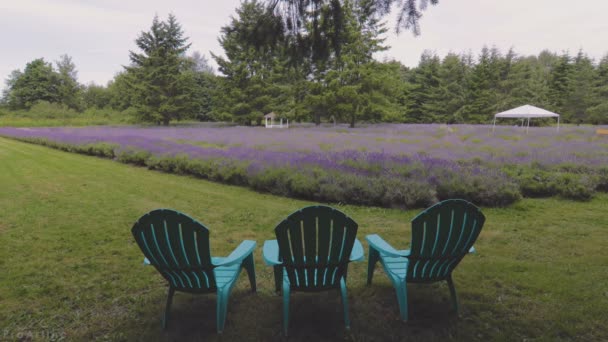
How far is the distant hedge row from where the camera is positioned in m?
6.41

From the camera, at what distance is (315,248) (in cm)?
246

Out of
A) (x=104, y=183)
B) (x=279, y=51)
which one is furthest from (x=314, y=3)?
(x=104, y=183)

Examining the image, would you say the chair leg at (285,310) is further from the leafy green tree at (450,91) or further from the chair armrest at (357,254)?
the leafy green tree at (450,91)

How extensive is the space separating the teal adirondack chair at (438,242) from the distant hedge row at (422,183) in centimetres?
360

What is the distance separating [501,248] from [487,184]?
2.46 m

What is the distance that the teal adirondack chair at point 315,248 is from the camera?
93.6 inches

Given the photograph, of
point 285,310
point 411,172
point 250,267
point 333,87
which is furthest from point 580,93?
point 285,310

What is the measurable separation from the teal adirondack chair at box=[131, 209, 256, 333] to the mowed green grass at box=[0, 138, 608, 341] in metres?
0.36

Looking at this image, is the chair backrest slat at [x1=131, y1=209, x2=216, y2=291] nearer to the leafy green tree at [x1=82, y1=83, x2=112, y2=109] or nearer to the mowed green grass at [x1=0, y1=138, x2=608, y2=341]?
the mowed green grass at [x1=0, y1=138, x2=608, y2=341]

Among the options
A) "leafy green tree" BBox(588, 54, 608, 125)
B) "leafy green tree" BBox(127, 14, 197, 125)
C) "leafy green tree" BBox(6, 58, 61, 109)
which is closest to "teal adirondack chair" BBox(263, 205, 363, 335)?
"leafy green tree" BBox(127, 14, 197, 125)

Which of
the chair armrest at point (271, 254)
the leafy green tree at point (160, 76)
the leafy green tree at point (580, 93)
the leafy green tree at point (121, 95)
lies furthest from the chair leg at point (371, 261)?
the leafy green tree at point (580, 93)

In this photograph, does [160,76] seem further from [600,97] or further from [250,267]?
[600,97]

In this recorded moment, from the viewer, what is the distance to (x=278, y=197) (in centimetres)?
743

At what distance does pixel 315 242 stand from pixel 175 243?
979 mm
